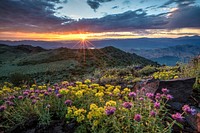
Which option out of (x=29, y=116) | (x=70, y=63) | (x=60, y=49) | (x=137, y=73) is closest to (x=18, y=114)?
(x=29, y=116)

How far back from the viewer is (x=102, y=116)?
390 centimetres

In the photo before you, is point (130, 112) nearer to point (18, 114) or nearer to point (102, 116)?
point (102, 116)

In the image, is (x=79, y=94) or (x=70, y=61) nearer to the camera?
(x=79, y=94)

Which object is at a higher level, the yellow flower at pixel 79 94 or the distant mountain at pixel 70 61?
the yellow flower at pixel 79 94

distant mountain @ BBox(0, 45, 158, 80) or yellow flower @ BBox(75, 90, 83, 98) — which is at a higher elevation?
yellow flower @ BBox(75, 90, 83, 98)

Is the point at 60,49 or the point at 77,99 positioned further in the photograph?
the point at 60,49

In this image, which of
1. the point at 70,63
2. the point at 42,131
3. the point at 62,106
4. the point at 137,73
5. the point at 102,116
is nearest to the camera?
the point at 102,116

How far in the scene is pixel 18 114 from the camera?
16.8 feet

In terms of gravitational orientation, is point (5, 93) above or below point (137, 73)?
above

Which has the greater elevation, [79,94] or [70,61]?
[79,94]

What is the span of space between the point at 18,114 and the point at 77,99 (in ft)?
4.41

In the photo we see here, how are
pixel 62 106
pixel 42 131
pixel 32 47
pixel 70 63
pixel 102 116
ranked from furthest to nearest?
pixel 32 47
pixel 70 63
pixel 62 106
pixel 42 131
pixel 102 116

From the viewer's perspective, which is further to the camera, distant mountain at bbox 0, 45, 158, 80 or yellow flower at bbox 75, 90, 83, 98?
distant mountain at bbox 0, 45, 158, 80

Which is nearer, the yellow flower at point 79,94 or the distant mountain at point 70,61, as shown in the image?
the yellow flower at point 79,94
